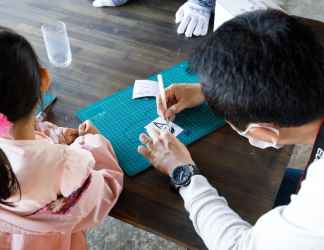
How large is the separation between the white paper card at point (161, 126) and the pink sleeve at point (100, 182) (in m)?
0.13

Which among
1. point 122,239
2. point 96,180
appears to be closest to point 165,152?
point 96,180

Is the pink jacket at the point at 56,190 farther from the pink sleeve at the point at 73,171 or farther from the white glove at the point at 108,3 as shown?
the white glove at the point at 108,3

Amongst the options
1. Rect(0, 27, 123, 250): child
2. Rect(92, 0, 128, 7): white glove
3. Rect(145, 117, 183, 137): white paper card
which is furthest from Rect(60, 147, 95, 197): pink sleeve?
Rect(92, 0, 128, 7): white glove

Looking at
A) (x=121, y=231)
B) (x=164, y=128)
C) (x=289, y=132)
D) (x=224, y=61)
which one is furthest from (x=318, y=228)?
(x=121, y=231)

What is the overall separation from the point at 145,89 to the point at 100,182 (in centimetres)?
35

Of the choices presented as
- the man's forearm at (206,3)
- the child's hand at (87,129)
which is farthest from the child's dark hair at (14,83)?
the man's forearm at (206,3)

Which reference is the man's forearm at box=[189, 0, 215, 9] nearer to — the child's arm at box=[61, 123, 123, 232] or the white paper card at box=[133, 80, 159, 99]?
the white paper card at box=[133, 80, 159, 99]

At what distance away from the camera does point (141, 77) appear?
1.23 metres

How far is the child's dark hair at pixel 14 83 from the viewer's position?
0.74m

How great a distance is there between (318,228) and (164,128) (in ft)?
1.66

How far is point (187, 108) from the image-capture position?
1132 millimetres

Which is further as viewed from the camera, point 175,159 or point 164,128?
point 164,128

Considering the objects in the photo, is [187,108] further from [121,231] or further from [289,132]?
[121,231]

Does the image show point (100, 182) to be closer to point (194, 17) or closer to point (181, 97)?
point (181, 97)
